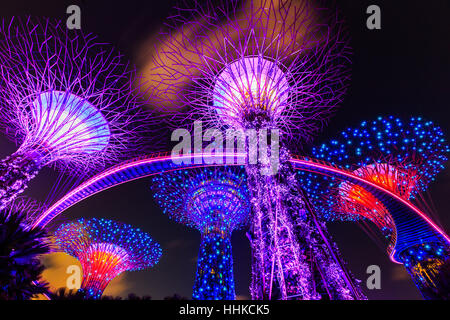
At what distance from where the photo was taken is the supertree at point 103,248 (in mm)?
22094

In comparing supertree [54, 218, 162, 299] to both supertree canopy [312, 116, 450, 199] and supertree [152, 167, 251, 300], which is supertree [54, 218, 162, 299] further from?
supertree canopy [312, 116, 450, 199]

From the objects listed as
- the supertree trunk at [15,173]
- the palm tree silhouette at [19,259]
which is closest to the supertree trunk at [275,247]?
the palm tree silhouette at [19,259]

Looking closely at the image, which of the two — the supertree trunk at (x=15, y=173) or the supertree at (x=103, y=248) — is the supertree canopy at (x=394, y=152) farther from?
the supertree at (x=103, y=248)

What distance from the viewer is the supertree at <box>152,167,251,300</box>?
712 inches

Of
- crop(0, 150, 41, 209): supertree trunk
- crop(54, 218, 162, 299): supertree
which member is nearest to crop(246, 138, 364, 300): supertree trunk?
crop(0, 150, 41, 209): supertree trunk

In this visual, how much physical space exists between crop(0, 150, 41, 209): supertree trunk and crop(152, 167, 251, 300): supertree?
965 cm

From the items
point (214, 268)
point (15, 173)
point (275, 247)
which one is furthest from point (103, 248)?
point (275, 247)

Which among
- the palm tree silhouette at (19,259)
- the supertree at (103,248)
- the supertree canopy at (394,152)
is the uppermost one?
the supertree canopy at (394,152)

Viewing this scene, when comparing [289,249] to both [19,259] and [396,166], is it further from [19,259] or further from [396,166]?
Answer: [396,166]

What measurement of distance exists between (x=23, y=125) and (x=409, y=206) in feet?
68.1

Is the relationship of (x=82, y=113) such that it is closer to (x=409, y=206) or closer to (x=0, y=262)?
(x=0, y=262)

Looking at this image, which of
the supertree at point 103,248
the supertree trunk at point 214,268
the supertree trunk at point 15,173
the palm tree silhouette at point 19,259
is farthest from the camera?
the supertree at point 103,248
